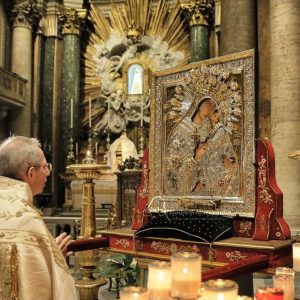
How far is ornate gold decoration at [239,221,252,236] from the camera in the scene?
3.74m

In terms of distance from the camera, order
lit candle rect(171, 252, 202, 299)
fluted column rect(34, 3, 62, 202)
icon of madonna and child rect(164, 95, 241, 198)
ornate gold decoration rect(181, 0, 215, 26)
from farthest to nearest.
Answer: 1. fluted column rect(34, 3, 62, 202)
2. ornate gold decoration rect(181, 0, 215, 26)
3. icon of madonna and child rect(164, 95, 241, 198)
4. lit candle rect(171, 252, 202, 299)

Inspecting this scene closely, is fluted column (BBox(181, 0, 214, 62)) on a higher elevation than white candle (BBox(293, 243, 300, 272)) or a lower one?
higher

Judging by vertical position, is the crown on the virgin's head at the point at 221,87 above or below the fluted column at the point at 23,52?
below

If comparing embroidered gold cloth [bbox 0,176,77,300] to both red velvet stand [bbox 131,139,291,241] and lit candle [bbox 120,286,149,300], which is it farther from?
red velvet stand [bbox 131,139,291,241]

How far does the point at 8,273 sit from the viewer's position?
219 centimetres

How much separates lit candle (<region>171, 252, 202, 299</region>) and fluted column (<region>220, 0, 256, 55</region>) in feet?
23.1

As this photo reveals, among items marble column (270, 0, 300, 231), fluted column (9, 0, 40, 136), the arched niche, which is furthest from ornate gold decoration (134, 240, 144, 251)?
the arched niche

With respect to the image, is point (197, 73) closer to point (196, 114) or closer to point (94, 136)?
point (196, 114)

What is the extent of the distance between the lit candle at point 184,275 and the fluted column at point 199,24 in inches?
474

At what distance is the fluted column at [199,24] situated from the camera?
44.3 ft

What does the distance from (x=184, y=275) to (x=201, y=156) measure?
90.3 inches

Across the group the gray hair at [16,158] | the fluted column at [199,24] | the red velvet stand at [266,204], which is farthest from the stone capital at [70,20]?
the gray hair at [16,158]

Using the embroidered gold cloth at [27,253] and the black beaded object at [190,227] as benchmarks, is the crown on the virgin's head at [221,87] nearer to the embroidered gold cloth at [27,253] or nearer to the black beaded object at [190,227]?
the black beaded object at [190,227]

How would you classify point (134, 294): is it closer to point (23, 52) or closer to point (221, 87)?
point (221, 87)
